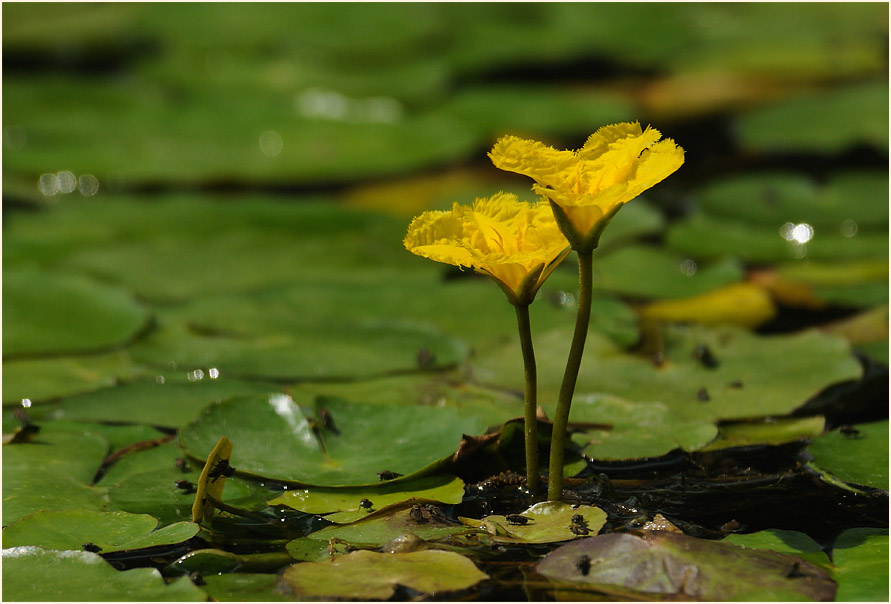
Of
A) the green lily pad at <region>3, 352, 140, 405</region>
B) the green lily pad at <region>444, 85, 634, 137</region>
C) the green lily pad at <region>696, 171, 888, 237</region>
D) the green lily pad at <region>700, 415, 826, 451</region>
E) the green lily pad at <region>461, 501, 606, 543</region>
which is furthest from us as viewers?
the green lily pad at <region>444, 85, 634, 137</region>

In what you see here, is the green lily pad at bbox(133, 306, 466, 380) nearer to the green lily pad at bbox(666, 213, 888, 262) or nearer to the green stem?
the green stem

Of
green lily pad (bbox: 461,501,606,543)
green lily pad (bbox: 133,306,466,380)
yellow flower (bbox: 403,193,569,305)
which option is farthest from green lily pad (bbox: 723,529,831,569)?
green lily pad (bbox: 133,306,466,380)

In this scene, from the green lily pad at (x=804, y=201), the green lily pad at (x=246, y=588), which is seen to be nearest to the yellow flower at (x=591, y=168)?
the green lily pad at (x=246, y=588)

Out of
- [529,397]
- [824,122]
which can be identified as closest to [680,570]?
[529,397]

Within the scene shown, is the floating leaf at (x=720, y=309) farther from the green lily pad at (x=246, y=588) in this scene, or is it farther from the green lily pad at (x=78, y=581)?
the green lily pad at (x=78, y=581)

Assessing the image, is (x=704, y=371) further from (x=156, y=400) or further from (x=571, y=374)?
(x=156, y=400)

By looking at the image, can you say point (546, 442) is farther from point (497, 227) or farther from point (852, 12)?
point (852, 12)

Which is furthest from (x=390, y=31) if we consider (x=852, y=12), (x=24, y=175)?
(x=852, y=12)

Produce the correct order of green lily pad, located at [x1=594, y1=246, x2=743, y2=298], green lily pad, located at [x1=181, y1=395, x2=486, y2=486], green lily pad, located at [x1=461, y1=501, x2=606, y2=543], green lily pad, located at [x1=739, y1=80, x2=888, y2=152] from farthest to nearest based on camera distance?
green lily pad, located at [x1=739, y1=80, x2=888, y2=152] → green lily pad, located at [x1=594, y1=246, x2=743, y2=298] → green lily pad, located at [x1=181, y1=395, x2=486, y2=486] → green lily pad, located at [x1=461, y1=501, x2=606, y2=543]
